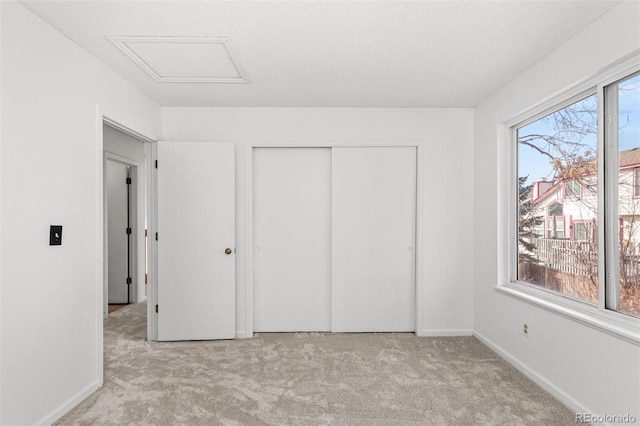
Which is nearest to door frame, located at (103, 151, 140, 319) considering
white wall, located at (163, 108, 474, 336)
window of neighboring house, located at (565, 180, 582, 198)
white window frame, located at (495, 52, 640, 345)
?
white wall, located at (163, 108, 474, 336)

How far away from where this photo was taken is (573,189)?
236 cm

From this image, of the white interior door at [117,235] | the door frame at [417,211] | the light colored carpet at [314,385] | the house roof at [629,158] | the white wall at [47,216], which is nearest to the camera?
the white wall at [47,216]

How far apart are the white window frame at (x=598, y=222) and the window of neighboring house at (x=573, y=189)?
253mm

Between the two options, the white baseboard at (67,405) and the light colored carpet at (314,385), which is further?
the light colored carpet at (314,385)

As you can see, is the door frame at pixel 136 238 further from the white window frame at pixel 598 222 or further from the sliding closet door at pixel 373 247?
the white window frame at pixel 598 222

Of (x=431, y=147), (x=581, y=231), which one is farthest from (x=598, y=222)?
(x=431, y=147)

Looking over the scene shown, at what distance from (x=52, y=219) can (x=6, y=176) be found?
381 mm

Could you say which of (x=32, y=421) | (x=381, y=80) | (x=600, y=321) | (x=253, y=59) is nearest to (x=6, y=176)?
(x=32, y=421)

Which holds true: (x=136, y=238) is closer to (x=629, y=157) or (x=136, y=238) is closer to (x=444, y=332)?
(x=444, y=332)

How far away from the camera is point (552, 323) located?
7.72 ft

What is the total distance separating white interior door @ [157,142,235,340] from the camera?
332 centimetres

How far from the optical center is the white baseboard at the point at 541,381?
2.13 m

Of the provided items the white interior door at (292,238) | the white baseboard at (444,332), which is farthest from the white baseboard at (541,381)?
the white interior door at (292,238)

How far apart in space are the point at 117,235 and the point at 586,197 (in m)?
5.35
